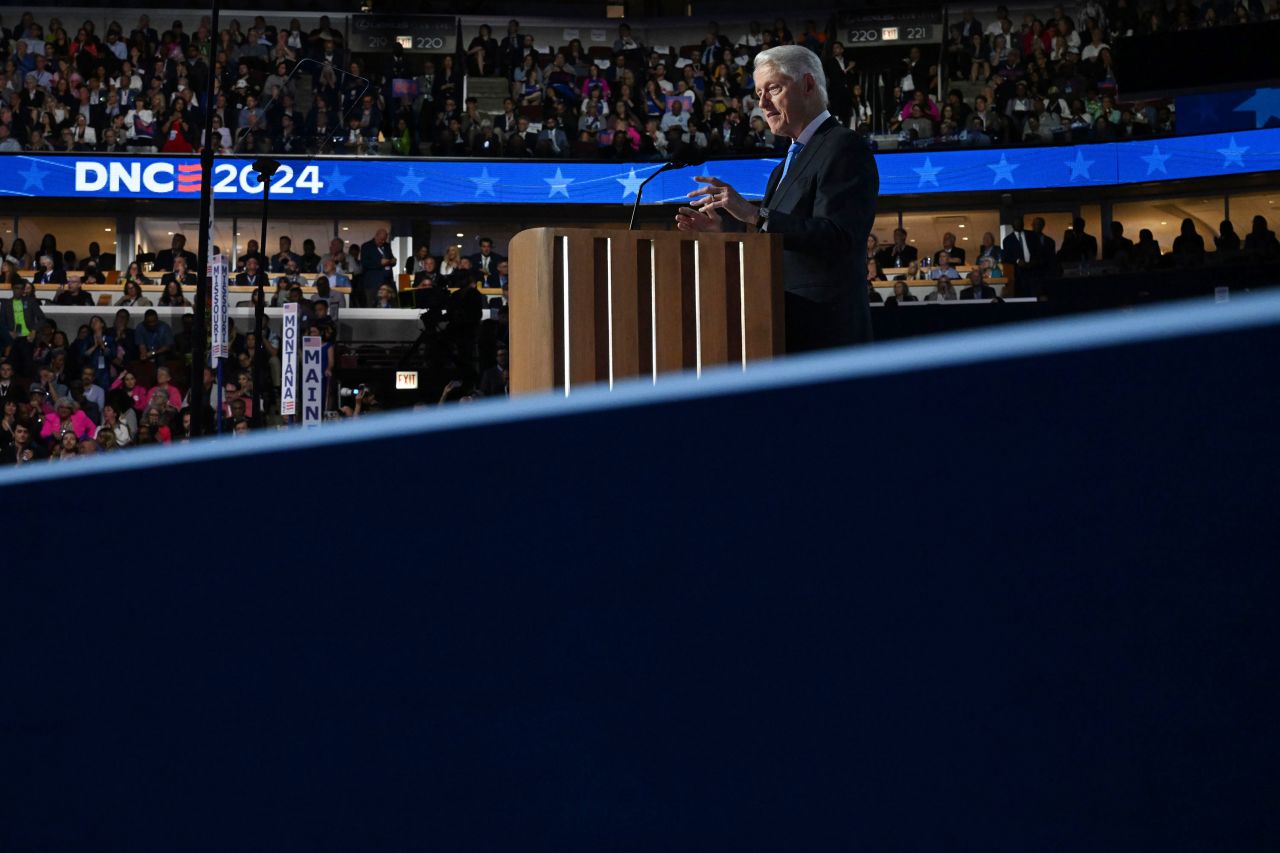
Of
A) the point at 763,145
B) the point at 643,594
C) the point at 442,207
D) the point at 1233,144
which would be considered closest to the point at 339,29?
the point at 442,207

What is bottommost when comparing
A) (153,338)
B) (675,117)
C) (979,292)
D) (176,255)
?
(153,338)

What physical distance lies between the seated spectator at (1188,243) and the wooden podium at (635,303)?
536 inches

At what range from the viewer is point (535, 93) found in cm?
1955

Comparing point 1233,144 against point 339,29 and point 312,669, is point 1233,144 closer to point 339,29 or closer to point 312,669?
point 339,29

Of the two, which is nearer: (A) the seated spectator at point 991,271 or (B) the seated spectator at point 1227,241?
(B) the seated spectator at point 1227,241

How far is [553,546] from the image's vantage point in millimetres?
957

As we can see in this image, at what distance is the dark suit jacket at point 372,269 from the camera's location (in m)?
16.1

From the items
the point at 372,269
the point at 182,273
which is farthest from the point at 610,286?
the point at 182,273

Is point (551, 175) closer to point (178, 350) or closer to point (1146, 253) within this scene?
point (178, 350)

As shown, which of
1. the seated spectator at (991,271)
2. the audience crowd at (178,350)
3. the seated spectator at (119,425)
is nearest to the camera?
the audience crowd at (178,350)

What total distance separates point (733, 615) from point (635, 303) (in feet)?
4.90

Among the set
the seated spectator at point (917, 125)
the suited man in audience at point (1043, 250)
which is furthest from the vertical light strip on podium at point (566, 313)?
the seated spectator at point (917, 125)

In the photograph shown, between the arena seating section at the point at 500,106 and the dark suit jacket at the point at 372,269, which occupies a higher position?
the arena seating section at the point at 500,106

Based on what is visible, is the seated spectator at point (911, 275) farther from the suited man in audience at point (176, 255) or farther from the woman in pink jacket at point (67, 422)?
the woman in pink jacket at point (67, 422)
